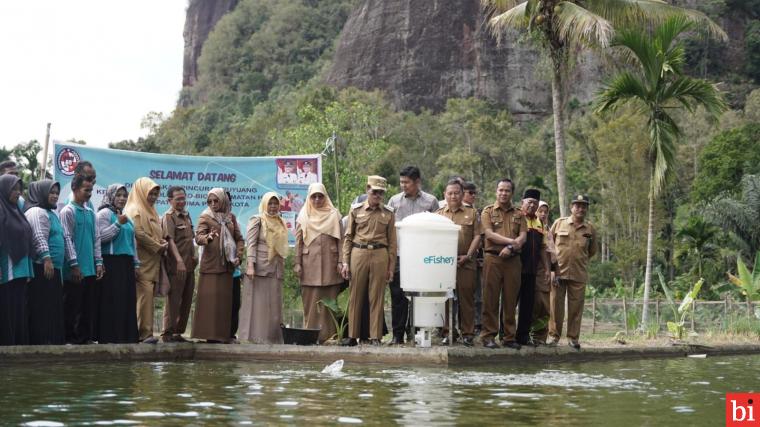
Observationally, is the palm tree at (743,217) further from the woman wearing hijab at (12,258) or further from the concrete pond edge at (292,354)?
the woman wearing hijab at (12,258)

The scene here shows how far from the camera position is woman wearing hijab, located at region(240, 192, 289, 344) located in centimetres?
1100

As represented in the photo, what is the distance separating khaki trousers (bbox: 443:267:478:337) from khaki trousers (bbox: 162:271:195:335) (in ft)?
8.74

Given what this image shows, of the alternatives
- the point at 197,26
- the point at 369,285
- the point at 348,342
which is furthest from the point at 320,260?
the point at 197,26

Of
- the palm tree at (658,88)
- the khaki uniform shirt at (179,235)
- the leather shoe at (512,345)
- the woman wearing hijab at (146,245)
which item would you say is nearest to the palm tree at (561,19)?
the palm tree at (658,88)

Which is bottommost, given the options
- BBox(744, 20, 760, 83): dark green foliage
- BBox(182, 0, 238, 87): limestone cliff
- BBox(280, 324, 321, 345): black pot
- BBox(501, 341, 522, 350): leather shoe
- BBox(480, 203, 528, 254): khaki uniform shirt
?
BBox(501, 341, 522, 350): leather shoe

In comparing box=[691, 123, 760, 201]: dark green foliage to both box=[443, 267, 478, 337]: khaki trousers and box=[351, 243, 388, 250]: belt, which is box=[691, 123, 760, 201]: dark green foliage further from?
box=[351, 243, 388, 250]: belt

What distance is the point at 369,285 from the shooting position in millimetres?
10406

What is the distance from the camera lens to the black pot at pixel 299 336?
10594 millimetres

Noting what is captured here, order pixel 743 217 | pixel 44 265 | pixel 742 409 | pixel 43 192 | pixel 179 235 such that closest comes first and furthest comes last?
pixel 742 409 → pixel 44 265 → pixel 43 192 → pixel 179 235 → pixel 743 217

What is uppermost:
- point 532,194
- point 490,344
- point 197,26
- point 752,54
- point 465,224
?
point 197,26

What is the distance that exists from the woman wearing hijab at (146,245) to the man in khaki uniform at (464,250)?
2784 mm

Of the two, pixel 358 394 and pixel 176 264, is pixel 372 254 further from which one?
pixel 358 394

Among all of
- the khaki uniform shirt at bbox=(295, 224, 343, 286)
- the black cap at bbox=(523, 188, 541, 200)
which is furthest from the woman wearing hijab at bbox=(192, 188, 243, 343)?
the black cap at bbox=(523, 188, 541, 200)

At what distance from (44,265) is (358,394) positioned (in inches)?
140
